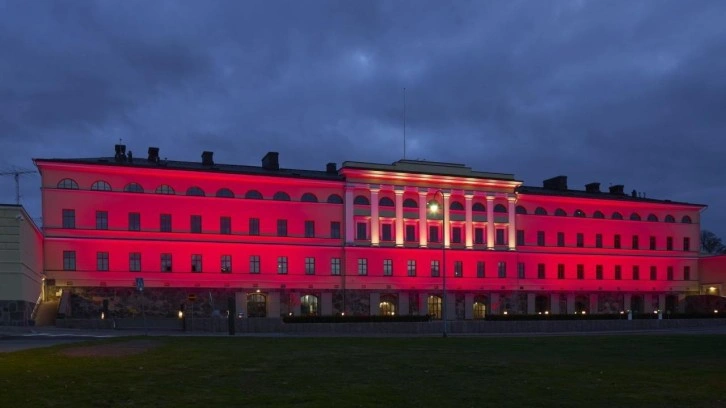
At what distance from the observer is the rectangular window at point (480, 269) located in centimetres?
7756

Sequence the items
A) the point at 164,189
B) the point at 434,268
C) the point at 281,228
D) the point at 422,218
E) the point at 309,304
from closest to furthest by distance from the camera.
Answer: the point at 164,189
the point at 281,228
the point at 309,304
the point at 422,218
the point at 434,268

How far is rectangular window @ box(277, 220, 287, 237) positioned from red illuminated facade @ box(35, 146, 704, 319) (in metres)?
0.10

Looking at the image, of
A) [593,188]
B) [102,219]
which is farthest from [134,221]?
[593,188]

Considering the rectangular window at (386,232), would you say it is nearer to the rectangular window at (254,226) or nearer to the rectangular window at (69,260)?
the rectangular window at (254,226)

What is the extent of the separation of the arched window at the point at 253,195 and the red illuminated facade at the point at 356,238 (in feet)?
0.39

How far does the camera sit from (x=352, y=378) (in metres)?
17.1

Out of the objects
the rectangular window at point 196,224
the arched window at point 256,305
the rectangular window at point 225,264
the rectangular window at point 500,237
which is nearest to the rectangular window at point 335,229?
the arched window at point 256,305

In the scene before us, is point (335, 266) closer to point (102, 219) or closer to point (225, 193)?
point (225, 193)

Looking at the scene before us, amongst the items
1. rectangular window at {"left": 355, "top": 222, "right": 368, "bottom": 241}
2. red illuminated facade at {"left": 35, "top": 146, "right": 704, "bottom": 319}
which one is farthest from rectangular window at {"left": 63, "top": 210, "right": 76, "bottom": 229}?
rectangular window at {"left": 355, "top": 222, "right": 368, "bottom": 241}

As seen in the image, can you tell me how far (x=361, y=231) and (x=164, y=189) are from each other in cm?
2073

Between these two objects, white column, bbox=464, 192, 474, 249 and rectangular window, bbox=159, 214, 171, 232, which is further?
white column, bbox=464, 192, 474, 249

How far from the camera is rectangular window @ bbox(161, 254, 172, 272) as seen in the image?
66.2 metres

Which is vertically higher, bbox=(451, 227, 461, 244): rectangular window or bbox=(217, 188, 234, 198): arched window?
bbox=(217, 188, 234, 198): arched window

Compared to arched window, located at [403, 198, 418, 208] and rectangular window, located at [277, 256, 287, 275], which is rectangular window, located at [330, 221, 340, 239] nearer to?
rectangular window, located at [277, 256, 287, 275]
